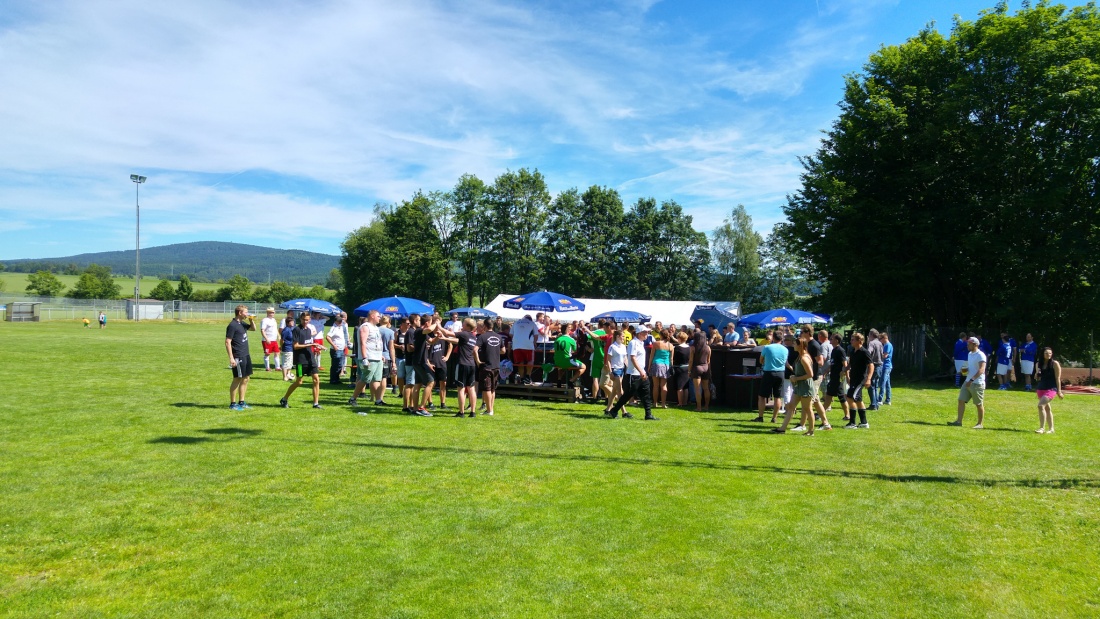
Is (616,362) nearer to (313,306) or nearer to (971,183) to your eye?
(313,306)

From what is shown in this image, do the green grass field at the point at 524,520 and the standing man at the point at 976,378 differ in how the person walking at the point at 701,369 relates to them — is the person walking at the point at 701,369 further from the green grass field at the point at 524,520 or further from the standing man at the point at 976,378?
the standing man at the point at 976,378

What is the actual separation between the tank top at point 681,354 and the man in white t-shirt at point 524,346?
333 centimetres

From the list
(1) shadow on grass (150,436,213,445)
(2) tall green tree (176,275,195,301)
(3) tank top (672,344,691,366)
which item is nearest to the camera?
(1) shadow on grass (150,436,213,445)

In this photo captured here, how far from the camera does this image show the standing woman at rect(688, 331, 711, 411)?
45.6 ft

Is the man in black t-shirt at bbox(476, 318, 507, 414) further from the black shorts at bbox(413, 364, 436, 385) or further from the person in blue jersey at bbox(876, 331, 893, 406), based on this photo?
the person in blue jersey at bbox(876, 331, 893, 406)

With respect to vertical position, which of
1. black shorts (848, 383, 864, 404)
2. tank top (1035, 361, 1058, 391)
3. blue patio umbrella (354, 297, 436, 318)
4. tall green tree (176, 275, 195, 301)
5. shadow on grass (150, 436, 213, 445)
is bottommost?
shadow on grass (150, 436, 213, 445)

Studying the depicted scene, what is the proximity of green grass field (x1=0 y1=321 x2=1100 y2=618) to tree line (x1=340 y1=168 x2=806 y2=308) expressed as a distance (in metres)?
53.8

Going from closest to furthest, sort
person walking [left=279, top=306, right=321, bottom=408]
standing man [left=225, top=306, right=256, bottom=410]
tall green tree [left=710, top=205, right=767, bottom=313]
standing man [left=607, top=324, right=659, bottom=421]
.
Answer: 1. standing man [left=225, top=306, right=256, bottom=410]
2. person walking [left=279, top=306, right=321, bottom=408]
3. standing man [left=607, top=324, right=659, bottom=421]
4. tall green tree [left=710, top=205, right=767, bottom=313]

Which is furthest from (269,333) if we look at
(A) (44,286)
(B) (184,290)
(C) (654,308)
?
(B) (184,290)

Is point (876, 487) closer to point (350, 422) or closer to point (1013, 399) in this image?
point (350, 422)

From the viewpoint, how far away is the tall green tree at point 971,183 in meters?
23.9

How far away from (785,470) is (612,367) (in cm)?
461

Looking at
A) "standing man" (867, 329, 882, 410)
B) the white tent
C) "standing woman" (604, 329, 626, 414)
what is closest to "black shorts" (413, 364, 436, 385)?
"standing woman" (604, 329, 626, 414)

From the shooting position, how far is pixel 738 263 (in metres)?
64.3
